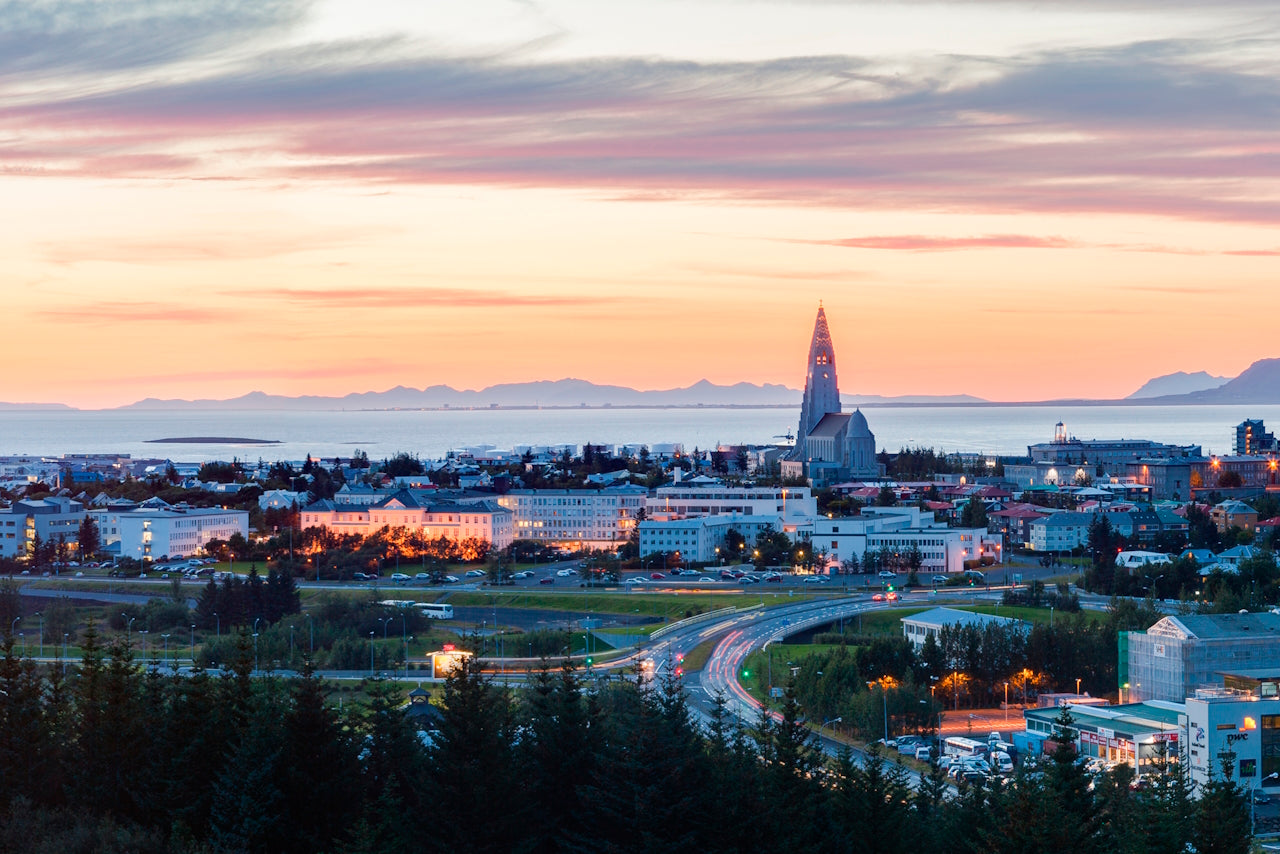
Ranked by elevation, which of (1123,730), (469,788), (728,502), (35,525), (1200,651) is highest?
(728,502)

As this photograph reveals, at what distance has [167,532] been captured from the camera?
53.3m

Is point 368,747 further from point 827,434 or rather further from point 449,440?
point 449,440

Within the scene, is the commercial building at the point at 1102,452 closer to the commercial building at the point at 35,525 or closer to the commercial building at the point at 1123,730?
the commercial building at the point at 35,525

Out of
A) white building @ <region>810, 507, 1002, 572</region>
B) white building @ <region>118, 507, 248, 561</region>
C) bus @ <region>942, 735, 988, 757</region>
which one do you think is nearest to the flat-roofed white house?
bus @ <region>942, 735, 988, 757</region>

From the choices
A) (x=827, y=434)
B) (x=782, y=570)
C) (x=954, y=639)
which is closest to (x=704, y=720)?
(x=954, y=639)

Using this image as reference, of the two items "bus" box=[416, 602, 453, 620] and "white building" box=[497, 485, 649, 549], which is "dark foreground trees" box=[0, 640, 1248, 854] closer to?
"bus" box=[416, 602, 453, 620]

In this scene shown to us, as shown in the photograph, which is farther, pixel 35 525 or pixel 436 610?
pixel 35 525

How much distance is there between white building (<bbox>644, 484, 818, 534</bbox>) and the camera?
57.3 m

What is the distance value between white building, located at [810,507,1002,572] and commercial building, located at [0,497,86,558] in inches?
1054

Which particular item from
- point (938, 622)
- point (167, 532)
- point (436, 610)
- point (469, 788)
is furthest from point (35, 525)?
point (469, 788)

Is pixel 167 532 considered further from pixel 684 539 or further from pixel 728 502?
pixel 728 502

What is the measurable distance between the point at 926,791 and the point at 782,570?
3110cm

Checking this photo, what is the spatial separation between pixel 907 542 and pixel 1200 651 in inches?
931

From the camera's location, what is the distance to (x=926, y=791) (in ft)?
59.1
